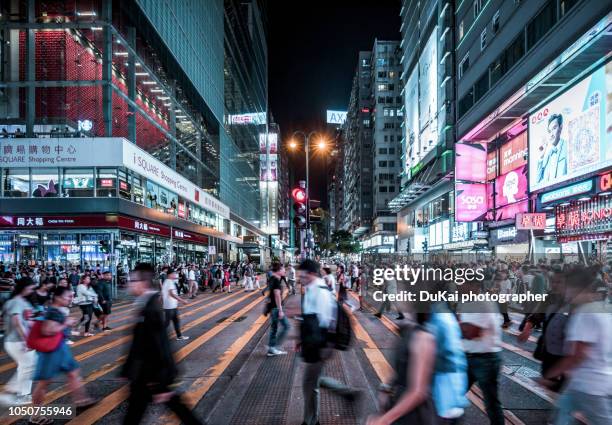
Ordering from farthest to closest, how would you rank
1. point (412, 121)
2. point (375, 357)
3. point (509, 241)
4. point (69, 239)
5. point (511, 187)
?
point (412, 121)
point (509, 241)
point (511, 187)
point (69, 239)
point (375, 357)

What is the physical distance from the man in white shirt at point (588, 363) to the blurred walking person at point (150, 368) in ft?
11.1

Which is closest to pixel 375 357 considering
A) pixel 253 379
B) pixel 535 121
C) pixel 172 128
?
pixel 253 379

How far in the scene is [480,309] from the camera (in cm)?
504

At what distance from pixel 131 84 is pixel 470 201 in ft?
89.2

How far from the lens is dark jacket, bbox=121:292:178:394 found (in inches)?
174

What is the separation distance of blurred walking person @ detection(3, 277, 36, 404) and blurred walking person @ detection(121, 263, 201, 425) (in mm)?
3230

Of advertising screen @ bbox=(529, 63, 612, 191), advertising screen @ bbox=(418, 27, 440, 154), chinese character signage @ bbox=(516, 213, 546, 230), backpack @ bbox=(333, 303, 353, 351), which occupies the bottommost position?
backpack @ bbox=(333, 303, 353, 351)

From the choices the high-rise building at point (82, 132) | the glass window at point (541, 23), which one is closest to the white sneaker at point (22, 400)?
the high-rise building at point (82, 132)

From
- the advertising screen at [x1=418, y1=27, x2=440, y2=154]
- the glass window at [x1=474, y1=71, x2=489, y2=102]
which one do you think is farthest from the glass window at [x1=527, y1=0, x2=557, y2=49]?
the advertising screen at [x1=418, y1=27, x2=440, y2=154]

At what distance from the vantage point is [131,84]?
104 ft

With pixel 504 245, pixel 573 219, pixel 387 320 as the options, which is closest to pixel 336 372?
pixel 387 320

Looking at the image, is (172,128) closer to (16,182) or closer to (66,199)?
(66,199)

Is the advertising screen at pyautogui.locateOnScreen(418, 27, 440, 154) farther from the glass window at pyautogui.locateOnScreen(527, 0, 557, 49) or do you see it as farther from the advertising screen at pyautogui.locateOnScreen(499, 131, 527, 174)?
the glass window at pyautogui.locateOnScreen(527, 0, 557, 49)

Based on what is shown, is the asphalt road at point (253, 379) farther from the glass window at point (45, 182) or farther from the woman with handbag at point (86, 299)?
the glass window at point (45, 182)
